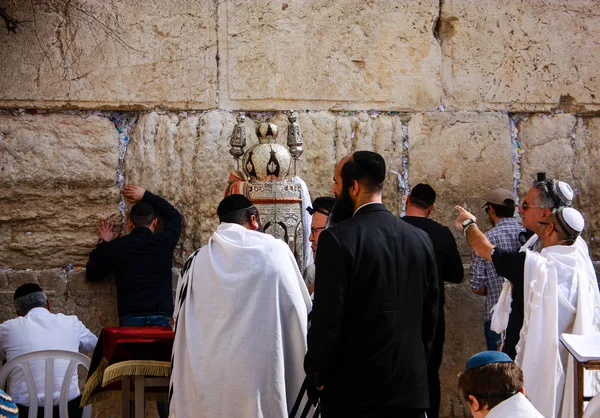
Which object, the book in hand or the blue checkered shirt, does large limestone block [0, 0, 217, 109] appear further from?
the book in hand

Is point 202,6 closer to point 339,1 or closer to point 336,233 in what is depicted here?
point 339,1

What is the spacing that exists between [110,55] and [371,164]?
122 inches

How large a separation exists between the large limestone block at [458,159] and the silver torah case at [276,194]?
133 centimetres

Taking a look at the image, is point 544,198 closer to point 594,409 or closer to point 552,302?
point 552,302

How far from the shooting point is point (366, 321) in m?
3.68

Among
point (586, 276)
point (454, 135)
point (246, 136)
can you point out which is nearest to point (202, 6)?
point (246, 136)

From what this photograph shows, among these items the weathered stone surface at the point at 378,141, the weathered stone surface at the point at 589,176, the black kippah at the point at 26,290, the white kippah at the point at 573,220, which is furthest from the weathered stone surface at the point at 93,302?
the weathered stone surface at the point at 589,176

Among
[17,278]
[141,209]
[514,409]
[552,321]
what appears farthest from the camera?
[17,278]

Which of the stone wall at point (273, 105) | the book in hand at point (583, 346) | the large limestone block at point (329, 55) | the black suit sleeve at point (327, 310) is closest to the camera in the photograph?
Result: the black suit sleeve at point (327, 310)

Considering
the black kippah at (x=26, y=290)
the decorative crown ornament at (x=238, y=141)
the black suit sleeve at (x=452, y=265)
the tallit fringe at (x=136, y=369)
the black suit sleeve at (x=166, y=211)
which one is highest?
the decorative crown ornament at (x=238, y=141)

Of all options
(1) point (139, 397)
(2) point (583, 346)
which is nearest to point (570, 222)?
(2) point (583, 346)

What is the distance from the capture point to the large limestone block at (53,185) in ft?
20.5

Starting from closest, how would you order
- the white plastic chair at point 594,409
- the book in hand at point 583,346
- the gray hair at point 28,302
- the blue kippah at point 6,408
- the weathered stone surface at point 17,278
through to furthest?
the blue kippah at point 6,408
the white plastic chair at point 594,409
the book in hand at point 583,346
the gray hair at point 28,302
the weathered stone surface at point 17,278

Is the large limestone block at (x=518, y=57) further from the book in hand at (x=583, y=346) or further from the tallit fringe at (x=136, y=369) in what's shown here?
the tallit fringe at (x=136, y=369)
